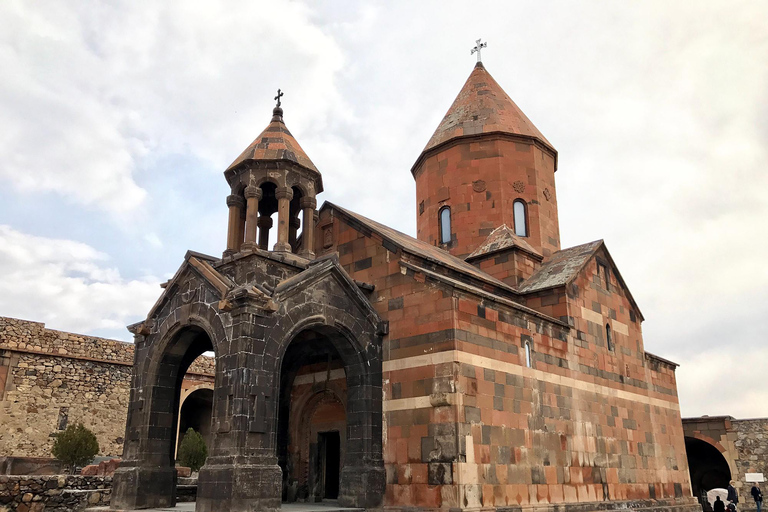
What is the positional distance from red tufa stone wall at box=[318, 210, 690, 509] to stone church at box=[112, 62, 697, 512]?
34mm

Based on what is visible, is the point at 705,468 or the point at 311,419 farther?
the point at 705,468

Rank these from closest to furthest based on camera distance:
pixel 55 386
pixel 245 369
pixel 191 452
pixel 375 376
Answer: pixel 245 369
pixel 375 376
pixel 55 386
pixel 191 452

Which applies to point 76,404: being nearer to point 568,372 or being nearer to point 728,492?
point 568,372

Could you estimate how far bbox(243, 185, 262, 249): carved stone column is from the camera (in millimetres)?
10776

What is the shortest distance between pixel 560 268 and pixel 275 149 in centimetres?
710

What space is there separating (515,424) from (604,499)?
3.14 meters

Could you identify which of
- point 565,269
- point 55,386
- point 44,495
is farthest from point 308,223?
point 55,386

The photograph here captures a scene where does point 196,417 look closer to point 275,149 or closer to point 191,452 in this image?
point 191,452

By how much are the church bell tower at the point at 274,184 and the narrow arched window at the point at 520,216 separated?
6613 millimetres

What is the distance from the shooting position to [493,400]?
1047 centimetres

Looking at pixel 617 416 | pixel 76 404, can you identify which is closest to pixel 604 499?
pixel 617 416

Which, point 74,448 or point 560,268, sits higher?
point 560,268

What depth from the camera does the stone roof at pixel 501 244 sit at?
1495 centimetres

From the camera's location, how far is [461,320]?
34.3 feet
